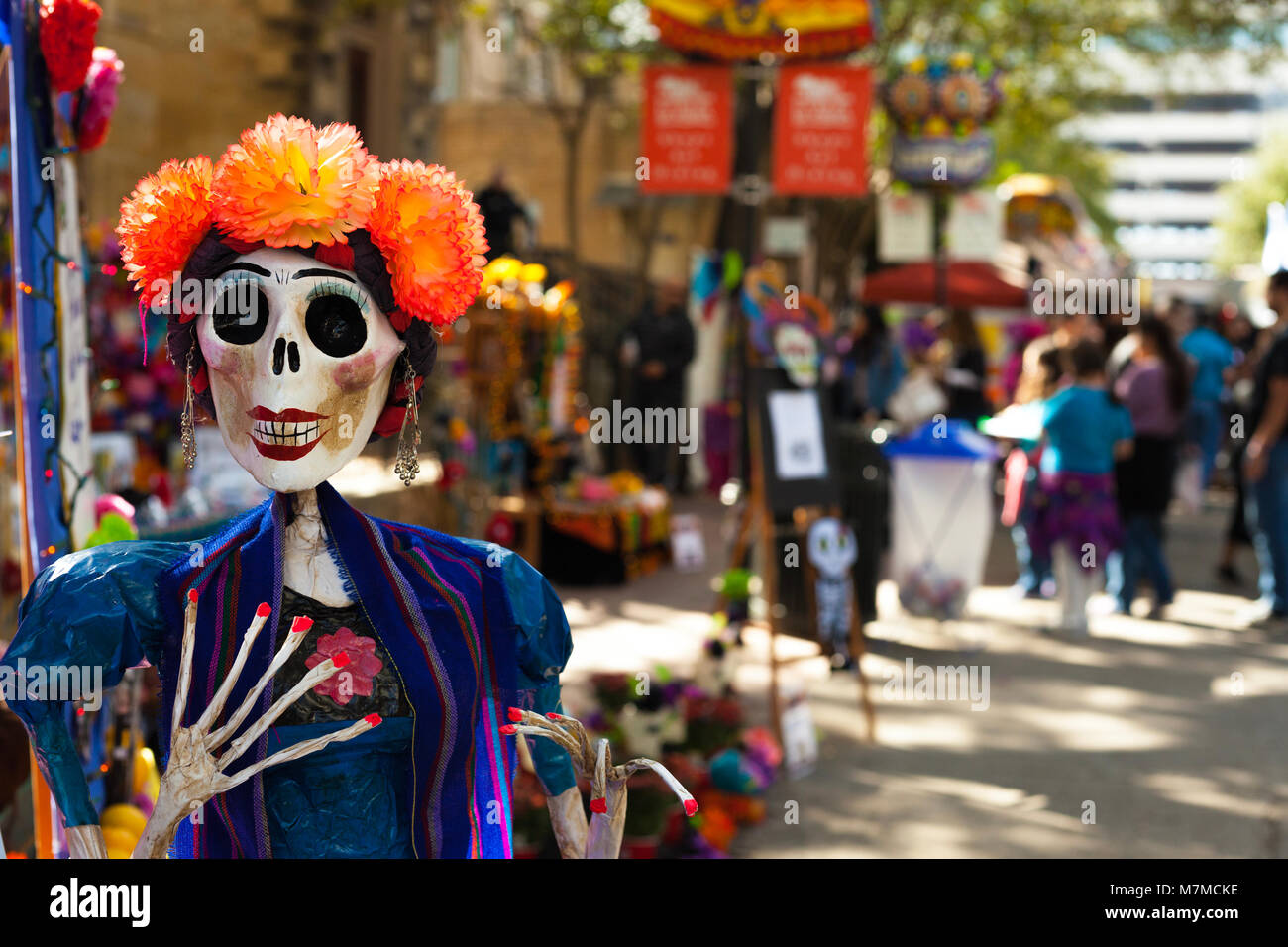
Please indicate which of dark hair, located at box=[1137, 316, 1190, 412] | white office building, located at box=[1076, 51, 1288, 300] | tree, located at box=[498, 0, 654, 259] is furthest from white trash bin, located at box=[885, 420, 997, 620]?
white office building, located at box=[1076, 51, 1288, 300]

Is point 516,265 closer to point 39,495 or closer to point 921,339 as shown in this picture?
point 921,339

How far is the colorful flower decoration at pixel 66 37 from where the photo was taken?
265cm

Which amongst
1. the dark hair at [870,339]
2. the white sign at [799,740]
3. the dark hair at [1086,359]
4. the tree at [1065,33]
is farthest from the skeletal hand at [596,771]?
the tree at [1065,33]

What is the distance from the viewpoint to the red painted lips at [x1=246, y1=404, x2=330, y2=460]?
76.1 inches

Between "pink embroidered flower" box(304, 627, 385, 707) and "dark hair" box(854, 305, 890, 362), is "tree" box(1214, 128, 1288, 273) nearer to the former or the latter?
"dark hair" box(854, 305, 890, 362)

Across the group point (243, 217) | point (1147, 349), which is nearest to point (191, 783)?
point (243, 217)

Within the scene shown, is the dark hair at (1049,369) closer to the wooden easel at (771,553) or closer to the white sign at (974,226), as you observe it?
the wooden easel at (771,553)

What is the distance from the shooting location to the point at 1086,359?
7.82 metres

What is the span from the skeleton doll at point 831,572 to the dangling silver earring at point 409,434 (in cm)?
413

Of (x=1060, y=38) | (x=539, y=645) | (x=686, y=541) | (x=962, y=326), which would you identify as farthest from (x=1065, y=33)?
(x=539, y=645)

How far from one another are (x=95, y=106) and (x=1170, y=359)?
7026 mm

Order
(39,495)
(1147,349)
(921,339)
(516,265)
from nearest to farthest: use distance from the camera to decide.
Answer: (39,495) < (516,265) < (1147,349) < (921,339)

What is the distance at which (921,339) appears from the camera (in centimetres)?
1105
